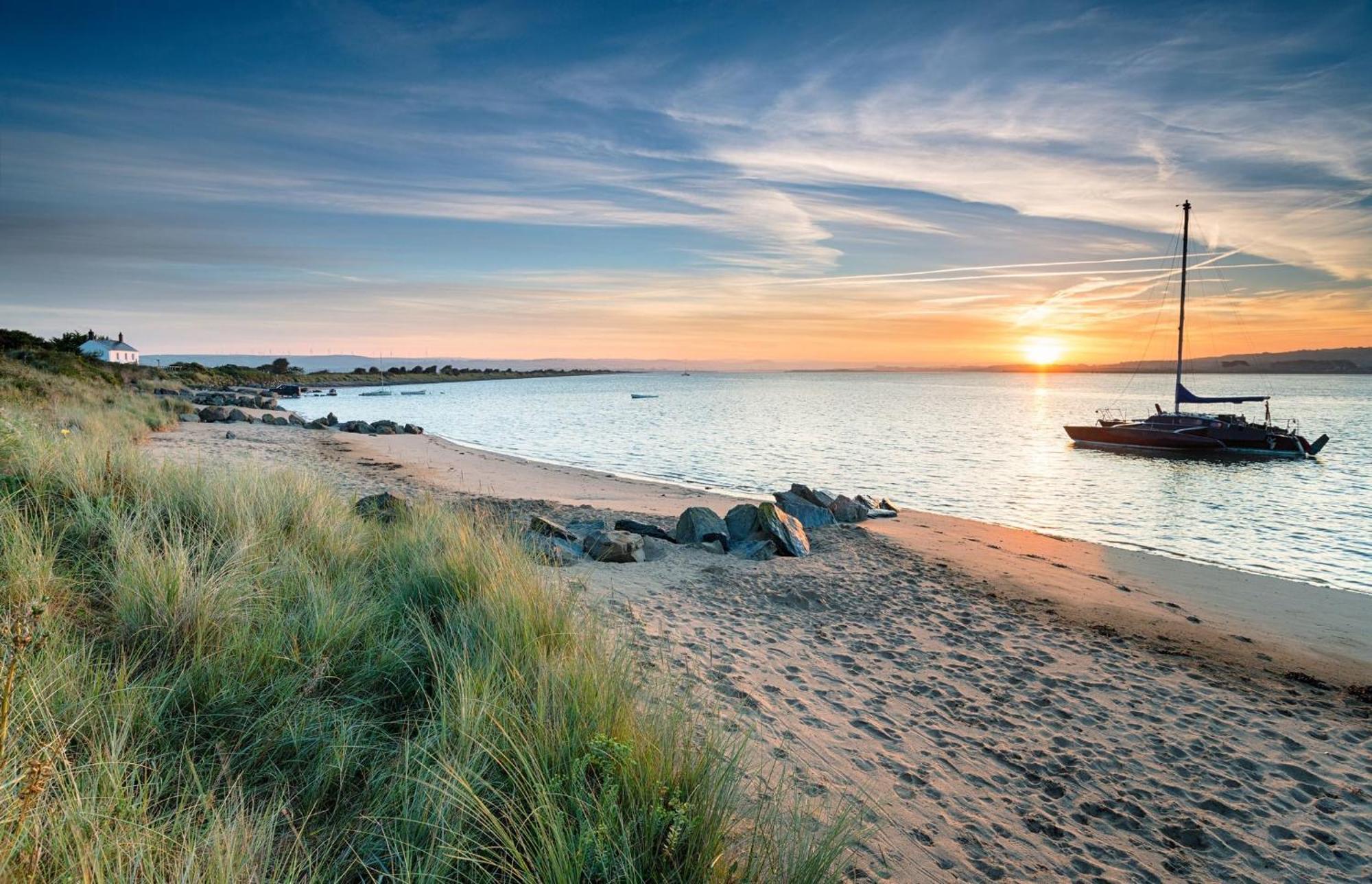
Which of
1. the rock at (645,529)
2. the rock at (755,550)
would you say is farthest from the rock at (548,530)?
the rock at (755,550)

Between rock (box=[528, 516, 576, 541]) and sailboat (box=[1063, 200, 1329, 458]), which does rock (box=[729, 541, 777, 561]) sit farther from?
sailboat (box=[1063, 200, 1329, 458])

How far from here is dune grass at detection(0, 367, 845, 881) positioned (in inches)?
103

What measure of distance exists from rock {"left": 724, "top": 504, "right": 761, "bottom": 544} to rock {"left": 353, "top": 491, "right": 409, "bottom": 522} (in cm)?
527

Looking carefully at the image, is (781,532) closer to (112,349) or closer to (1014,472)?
(1014,472)

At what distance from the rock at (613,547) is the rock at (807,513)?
4.65 metres

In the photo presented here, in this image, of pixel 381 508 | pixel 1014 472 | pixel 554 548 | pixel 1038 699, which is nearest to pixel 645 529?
pixel 554 548

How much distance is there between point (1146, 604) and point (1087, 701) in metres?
4.75

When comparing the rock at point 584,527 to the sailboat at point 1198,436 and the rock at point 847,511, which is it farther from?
the sailboat at point 1198,436

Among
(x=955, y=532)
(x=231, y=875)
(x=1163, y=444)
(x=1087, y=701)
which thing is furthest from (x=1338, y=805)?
(x=1163, y=444)

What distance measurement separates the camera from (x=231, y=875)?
234cm

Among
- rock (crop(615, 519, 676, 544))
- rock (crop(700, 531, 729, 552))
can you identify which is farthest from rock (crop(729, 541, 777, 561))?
rock (crop(615, 519, 676, 544))

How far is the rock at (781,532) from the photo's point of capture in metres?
11.1

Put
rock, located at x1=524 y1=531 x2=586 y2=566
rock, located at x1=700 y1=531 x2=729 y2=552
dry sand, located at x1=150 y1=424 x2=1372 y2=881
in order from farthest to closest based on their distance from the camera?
1. rock, located at x1=700 y1=531 x2=729 y2=552
2. rock, located at x1=524 y1=531 x2=586 y2=566
3. dry sand, located at x1=150 y1=424 x2=1372 y2=881

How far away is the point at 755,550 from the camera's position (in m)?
10.7
